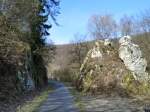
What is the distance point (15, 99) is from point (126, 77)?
8397 millimetres

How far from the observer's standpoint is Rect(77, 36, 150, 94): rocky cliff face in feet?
88.2

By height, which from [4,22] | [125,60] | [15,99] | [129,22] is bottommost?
[15,99]

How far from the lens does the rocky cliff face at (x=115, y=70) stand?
26875mm

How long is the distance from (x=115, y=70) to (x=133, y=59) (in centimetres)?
184

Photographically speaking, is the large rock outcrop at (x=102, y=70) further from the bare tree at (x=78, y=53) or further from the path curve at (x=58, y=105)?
the bare tree at (x=78, y=53)

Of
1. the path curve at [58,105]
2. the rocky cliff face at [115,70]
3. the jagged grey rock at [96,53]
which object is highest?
the jagged grey rock at [96,53]

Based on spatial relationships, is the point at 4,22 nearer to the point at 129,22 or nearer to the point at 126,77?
the point at 126,77

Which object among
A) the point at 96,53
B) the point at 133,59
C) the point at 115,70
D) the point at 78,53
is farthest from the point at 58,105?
the point at 78,53

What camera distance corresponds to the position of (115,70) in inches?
1109

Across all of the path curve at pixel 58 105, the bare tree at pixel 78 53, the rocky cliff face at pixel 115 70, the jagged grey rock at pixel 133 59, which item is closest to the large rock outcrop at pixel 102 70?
the rocky cliff face at pixel 115 70

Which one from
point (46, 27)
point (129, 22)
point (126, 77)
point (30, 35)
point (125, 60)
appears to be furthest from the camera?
point (129, 22)

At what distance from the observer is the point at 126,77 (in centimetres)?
2725

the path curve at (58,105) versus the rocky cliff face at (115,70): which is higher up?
the rocky cliff face at (115,70)

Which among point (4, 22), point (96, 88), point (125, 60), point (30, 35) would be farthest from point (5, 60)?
point (30, 35)
